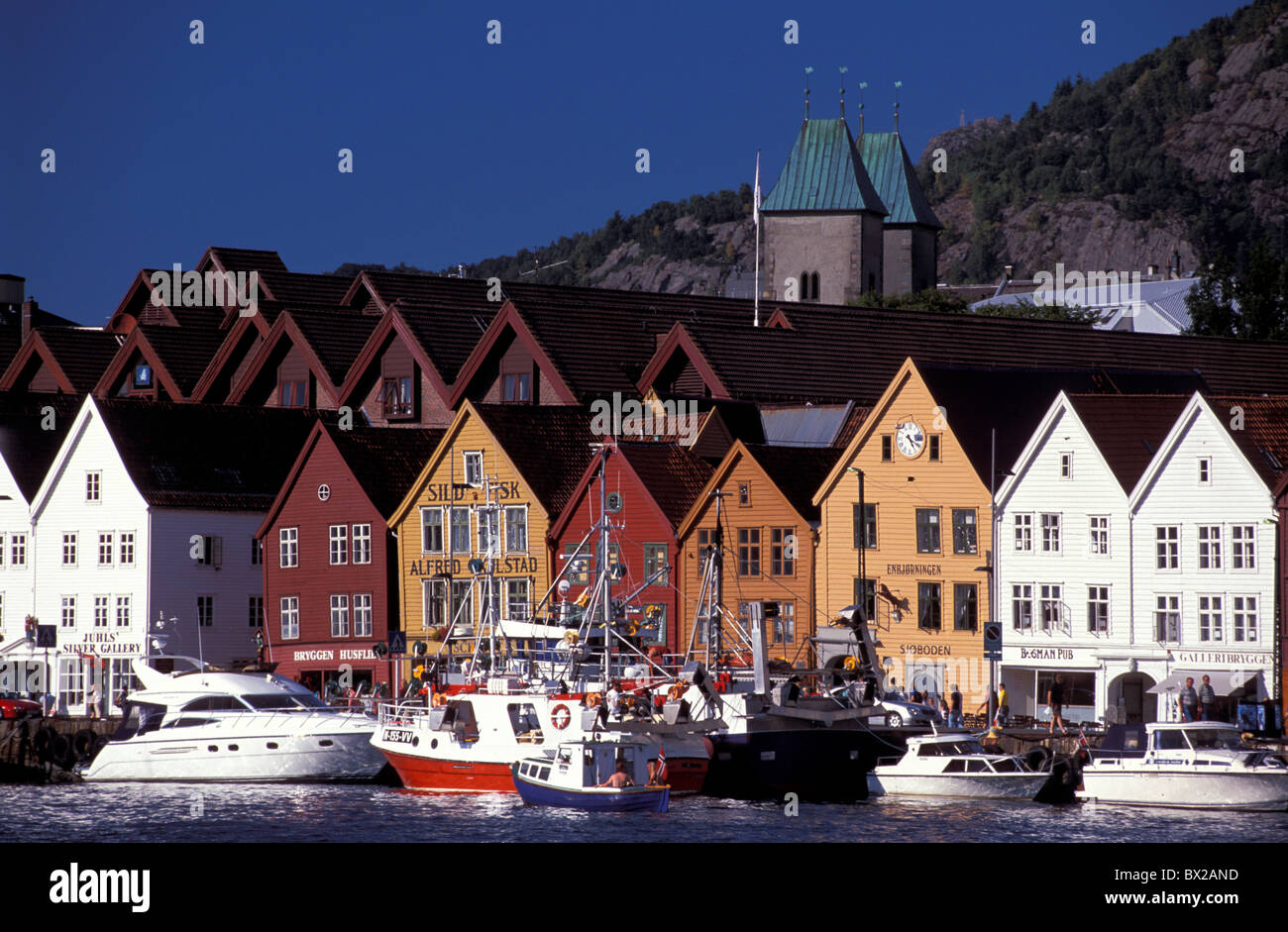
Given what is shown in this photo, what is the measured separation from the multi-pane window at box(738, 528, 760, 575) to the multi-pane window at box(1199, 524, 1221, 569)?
609 inches

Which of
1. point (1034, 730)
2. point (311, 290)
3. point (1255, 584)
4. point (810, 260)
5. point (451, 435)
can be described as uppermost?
point (810, 260)

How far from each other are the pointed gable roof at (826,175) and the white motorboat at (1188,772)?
145 metres

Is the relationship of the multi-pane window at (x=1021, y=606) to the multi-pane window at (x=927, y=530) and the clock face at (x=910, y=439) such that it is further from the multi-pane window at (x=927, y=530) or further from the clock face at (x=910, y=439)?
the clock face at (x=910, y=439)

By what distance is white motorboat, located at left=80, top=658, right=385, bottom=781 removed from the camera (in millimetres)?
60094

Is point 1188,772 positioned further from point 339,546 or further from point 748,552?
point 339,546

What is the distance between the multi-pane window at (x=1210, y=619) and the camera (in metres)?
63.2

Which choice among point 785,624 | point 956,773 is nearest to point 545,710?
point 956,773

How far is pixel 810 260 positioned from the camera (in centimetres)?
19762

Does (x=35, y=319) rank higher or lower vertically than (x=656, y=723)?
higher

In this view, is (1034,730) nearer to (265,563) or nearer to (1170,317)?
(265,563)

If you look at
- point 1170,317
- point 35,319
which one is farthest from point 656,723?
point 1170,317

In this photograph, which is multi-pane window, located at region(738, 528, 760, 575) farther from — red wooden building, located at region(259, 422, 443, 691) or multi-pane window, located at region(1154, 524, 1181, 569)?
multi-pane window, located at region(1154, 524, 1181, 569)

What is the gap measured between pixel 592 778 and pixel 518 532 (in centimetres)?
2795
